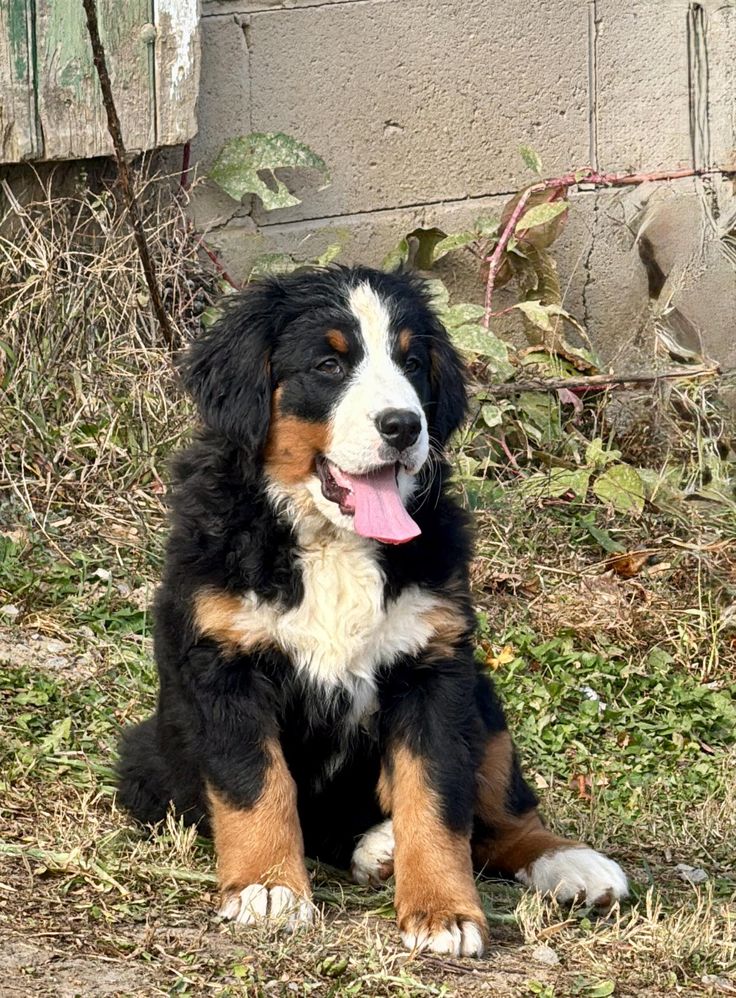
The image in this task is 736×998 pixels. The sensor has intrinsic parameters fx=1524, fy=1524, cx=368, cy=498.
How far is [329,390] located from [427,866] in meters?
1.06

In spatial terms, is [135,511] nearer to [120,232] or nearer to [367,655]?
[120,232]

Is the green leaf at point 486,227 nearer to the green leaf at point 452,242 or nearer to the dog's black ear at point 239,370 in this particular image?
the green leaf at point 452,242

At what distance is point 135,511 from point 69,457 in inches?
13.1

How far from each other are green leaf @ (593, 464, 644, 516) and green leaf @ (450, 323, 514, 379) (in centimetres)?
59

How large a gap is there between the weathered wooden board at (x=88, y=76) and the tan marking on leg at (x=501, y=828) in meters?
2.99

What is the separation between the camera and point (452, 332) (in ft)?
18.8

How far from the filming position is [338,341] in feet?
11.3

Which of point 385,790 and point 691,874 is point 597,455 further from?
point 385,790

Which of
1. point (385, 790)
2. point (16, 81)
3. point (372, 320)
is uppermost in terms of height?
point (16, 81)

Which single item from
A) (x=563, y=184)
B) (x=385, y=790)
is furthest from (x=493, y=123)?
(x=385, y=790)

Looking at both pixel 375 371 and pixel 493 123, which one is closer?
pixel 375 371

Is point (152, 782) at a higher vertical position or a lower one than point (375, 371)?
lower

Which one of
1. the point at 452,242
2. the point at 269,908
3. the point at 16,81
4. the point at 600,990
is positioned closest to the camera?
the point at 600,990

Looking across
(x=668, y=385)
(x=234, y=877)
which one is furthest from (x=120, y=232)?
(x=234, y=877)
